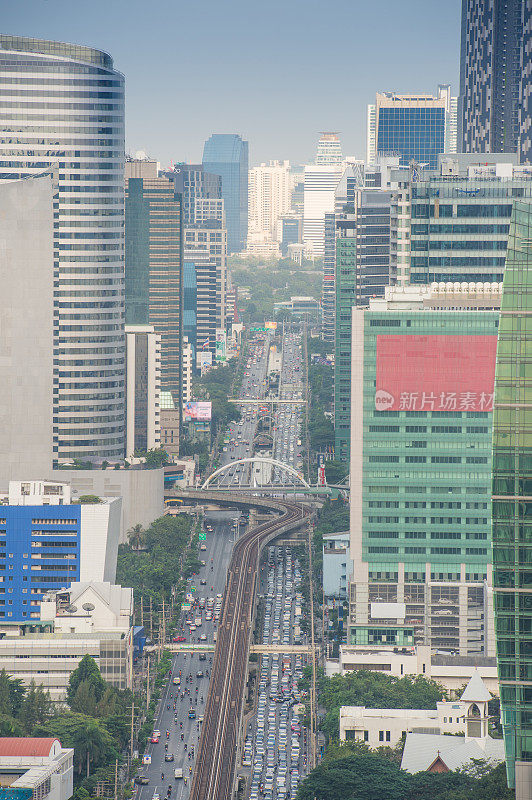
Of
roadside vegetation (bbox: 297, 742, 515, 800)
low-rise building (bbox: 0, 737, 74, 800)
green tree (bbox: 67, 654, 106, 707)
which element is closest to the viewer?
roadside vegetation (bbox: 297, 742, 515, 800)

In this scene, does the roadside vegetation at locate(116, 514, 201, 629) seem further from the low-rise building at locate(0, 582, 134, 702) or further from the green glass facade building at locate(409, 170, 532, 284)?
the green glass facade building at locate(409, 170, 532, 284)

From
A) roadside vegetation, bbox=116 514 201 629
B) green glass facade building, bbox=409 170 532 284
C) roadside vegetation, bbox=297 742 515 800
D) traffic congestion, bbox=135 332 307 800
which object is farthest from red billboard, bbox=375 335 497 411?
roadside vegetation, bbox=297 742 515 800

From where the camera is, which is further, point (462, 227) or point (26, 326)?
point (26, 326)

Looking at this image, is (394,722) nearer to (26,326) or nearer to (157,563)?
(157,563)

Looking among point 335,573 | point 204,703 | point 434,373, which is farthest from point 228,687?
point 434,373

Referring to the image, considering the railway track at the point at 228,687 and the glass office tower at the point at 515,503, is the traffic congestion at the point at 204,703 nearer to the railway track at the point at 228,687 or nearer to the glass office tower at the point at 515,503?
the railway track at the point at 228,687

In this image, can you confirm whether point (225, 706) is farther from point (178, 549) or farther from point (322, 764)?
point (178, 549)
